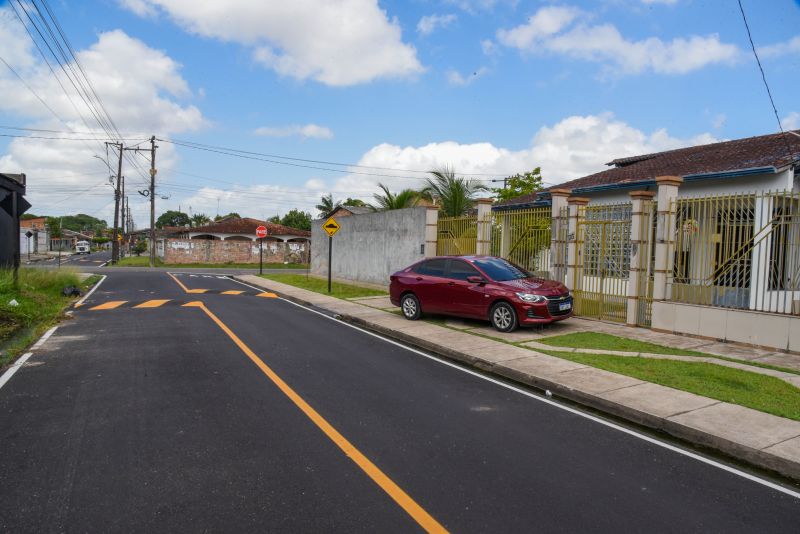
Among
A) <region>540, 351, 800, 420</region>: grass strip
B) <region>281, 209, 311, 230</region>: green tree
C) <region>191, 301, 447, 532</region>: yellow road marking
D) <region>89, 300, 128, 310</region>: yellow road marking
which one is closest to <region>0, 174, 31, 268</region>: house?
<region>89, 300, 128, 310</region>: yellow road marking

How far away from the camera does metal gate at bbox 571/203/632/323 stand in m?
12.1

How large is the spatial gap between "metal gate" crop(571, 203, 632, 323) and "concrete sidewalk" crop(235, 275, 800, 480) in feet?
8.39

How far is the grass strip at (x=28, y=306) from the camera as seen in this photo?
9.88 metres

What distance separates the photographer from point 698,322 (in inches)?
411

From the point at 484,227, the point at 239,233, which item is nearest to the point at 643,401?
the point at 484,227

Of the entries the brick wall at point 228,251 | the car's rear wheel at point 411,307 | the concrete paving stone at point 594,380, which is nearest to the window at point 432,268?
the car's rear wheel at point 411,307

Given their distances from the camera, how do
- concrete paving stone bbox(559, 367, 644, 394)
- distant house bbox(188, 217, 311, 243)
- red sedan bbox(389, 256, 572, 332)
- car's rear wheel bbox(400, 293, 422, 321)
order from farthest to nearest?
distant house bbox(188, 217, 311, 243) < car's rear wheel bbox(400, 293, 422, 321) < red sedan bbox(389, 256, 572, 332) < concrete paving stone bbox(559, 367, 644, 394)

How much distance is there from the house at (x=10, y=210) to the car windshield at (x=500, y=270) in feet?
43.0

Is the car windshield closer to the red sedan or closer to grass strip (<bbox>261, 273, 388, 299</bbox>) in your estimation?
the red sedan

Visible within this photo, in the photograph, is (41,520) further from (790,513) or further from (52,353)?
(52,353)

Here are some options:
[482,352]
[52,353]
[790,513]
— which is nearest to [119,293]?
[52,353]

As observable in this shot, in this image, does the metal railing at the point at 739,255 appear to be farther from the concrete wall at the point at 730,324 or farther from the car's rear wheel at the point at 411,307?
the car's rear wheel at the point at 411,307

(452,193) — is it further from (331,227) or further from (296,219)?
(296,219)

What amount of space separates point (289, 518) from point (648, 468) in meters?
3.12
